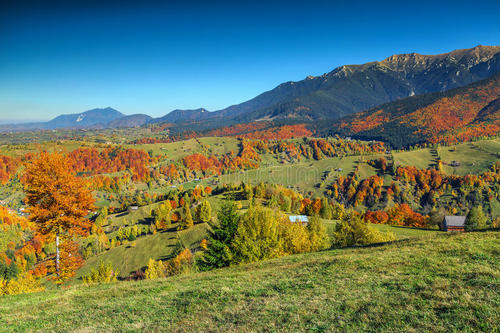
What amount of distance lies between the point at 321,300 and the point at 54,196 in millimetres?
29557

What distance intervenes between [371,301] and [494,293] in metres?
5.01

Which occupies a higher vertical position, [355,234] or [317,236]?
[355,234]

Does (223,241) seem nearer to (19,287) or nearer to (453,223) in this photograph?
(19,287)

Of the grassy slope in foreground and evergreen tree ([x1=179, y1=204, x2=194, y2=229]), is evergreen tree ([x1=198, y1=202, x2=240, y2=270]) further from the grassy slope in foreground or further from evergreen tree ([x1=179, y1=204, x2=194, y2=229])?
evergreen tree ([x1=179, y1=204, x2=194, y2=229])

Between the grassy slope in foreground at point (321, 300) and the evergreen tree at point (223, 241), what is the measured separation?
13.5m

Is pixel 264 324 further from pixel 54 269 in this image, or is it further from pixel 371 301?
pixel 54 269

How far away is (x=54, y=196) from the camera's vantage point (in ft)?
87.7

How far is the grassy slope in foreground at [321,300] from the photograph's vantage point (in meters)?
9.51

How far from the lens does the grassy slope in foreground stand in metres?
9.51

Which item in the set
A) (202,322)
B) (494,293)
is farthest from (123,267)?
(494,293)

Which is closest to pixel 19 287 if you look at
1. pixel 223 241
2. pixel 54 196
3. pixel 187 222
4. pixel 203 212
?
pixel 54 196

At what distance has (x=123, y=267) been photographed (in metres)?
110

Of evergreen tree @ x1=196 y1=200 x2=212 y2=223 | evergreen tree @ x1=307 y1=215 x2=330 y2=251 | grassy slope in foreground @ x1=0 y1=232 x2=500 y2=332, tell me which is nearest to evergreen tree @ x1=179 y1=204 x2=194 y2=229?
evergreen tree @ x1=196 y1=200 x2=212 y2=223

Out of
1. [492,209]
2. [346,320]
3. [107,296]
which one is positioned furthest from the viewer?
[492,209]
